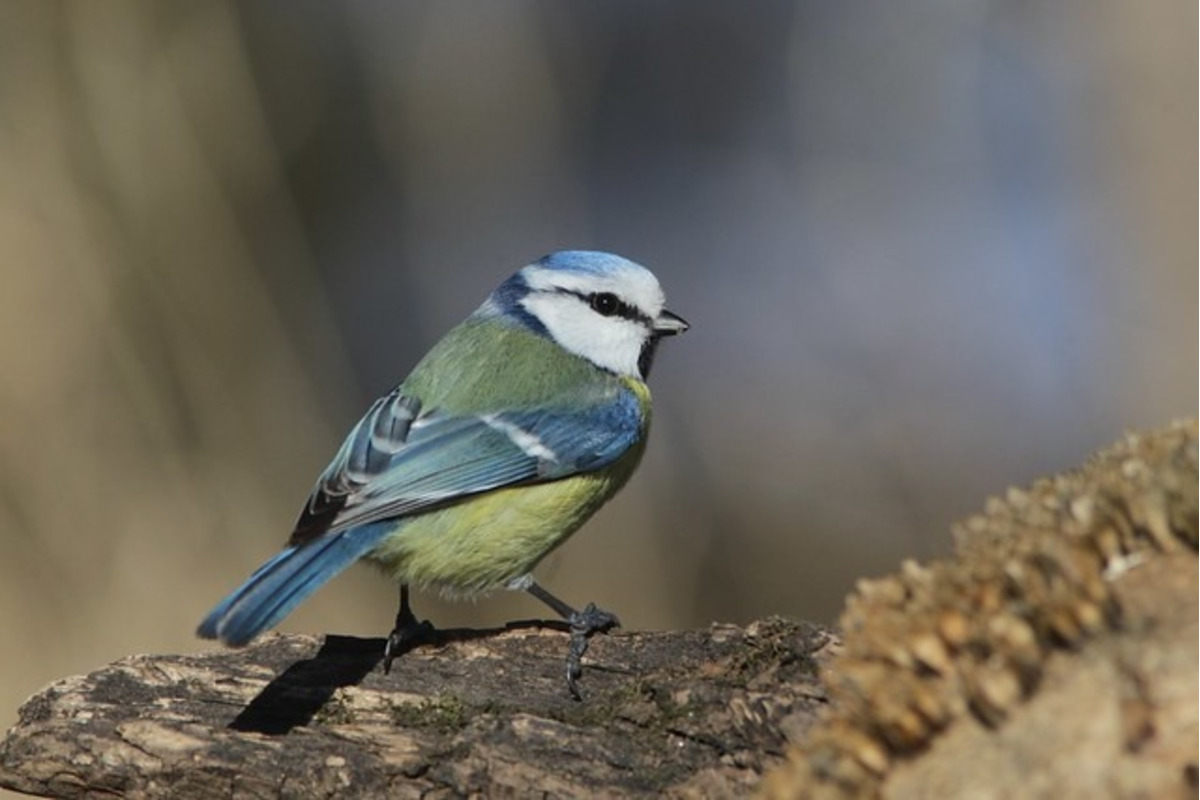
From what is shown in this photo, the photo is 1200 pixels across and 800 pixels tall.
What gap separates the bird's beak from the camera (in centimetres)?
393

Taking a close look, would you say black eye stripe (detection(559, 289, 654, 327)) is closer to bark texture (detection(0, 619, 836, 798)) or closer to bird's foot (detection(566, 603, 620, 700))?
bird's foot (detection(566, 603, 620, 700))

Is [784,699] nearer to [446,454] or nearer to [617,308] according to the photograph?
[446,454]

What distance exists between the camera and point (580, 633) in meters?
3.00

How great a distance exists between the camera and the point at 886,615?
5.18 feet

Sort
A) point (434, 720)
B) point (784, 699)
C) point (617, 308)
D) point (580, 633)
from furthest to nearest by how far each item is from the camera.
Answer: point (617, 308) < point (580, 633) < point (434, 720) < point (784, 699)

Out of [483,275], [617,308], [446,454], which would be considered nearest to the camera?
[446,454]

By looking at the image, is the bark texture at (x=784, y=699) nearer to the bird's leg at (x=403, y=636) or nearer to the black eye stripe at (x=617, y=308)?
the bird's leg at (x=403, y=636)

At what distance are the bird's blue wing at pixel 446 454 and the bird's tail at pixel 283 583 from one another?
3 cm

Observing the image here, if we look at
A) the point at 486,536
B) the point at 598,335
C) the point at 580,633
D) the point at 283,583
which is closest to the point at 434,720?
the point at 580,633

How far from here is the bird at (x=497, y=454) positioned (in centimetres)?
321

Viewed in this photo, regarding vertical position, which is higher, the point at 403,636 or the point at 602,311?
the point at 602,311

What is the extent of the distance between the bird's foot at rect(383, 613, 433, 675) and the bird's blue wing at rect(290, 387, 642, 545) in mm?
234

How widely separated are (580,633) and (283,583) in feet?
1.90

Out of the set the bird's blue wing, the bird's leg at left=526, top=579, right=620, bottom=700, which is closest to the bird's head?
the bird's blue wing
